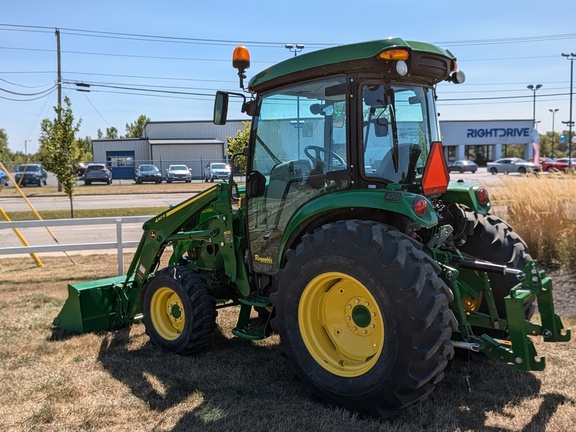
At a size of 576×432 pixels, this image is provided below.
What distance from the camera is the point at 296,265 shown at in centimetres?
395

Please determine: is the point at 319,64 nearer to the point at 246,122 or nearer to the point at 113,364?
the point at 113,364

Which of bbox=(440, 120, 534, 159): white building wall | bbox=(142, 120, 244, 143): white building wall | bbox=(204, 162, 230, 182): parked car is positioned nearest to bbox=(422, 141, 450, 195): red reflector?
bbox=(204, 162, 230, 182): parked car

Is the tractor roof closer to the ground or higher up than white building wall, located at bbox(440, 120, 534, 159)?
closer to the ground

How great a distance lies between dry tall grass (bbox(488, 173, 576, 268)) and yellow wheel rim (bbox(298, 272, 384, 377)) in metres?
5.55

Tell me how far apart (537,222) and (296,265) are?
6058 mm

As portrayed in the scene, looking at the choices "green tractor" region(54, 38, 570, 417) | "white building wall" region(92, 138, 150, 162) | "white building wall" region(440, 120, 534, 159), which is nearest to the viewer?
"green tractor" region(54, 38, 570, 417)

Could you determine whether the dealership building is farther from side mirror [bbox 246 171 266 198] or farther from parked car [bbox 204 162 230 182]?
side mirror [bbox 246 171 266 198]

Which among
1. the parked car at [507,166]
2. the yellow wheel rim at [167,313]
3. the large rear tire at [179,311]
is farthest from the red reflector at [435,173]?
the parked car at [507,166]

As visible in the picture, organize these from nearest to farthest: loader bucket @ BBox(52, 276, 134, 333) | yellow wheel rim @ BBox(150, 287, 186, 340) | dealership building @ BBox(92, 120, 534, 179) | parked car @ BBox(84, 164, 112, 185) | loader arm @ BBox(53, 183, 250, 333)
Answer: loader arm @ BBox(53, 183, 250, 333)
yellow wheel rim @ BBox(150, 287, 186, 340)
loader bucket @ BBox(52, 276, 134, 333)
parked car @ BBox(84, 164, 112, 185)
dealership building @ BBox(92, 120, 534, 179)

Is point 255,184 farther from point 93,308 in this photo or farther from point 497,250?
point 93,308

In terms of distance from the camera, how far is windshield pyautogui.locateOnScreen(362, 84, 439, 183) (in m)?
4.07

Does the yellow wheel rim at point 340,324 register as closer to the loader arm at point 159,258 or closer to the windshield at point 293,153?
the windshield at point 293,153

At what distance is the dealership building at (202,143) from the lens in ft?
153

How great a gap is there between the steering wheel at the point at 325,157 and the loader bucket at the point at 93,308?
9.39 ft
